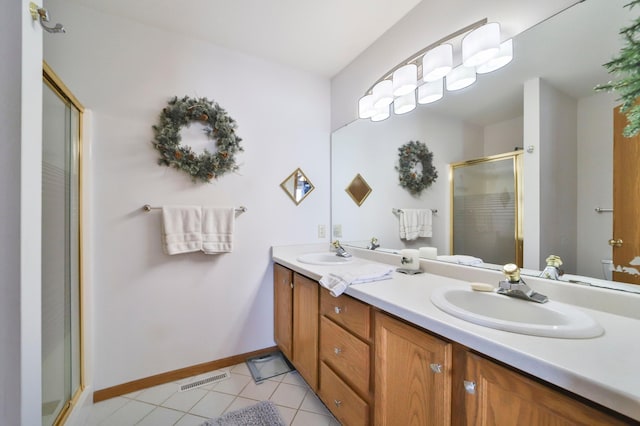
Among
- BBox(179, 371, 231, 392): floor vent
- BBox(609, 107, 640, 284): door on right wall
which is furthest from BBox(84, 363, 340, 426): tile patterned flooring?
BBox(609, 107, 640, 284): door on right wall

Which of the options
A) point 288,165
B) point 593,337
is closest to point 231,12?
point 288,165

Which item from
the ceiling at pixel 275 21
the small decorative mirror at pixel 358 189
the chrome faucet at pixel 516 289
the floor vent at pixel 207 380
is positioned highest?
the ceiling at pixel 275 21

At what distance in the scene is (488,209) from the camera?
1.24 m

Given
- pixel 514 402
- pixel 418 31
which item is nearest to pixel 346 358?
pixel 514 402

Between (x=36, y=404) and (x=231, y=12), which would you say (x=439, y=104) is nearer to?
(x=231, y=12)

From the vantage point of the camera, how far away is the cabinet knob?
672mm

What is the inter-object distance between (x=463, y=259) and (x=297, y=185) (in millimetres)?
1340

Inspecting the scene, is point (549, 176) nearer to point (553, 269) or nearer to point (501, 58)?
point (553, 269)

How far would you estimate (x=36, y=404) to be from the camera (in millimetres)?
702

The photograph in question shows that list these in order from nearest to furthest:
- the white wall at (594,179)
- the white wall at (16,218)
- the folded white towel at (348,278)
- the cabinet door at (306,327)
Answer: the white wall at (16,218) → the white wall at (594,179) → the folded white towel at (348,278) → the cabinet door at (306,327)

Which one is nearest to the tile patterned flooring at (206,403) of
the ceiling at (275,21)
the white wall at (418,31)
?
the white wall at (418,31)

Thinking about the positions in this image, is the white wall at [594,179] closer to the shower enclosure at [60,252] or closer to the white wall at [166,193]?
the white wall at [166,193]

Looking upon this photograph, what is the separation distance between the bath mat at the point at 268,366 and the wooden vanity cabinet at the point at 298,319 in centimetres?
11

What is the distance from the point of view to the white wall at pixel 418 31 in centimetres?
109
